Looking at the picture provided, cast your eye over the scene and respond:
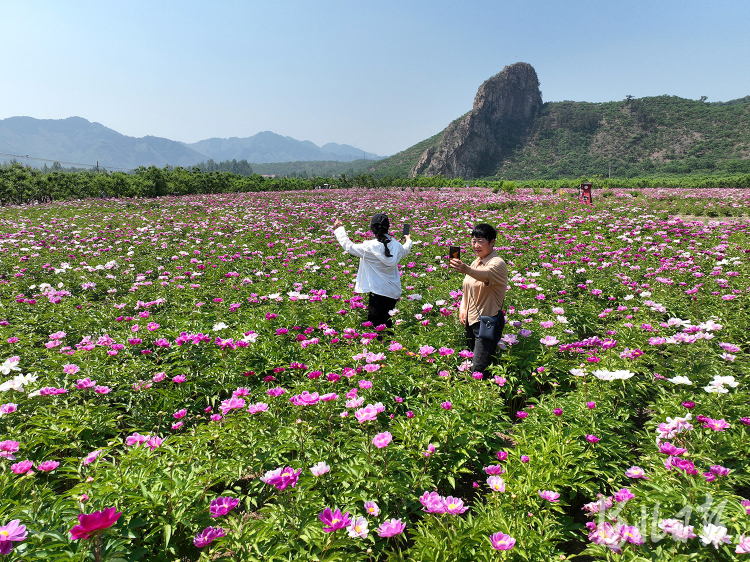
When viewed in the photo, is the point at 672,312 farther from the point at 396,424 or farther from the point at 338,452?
the point at 338,452

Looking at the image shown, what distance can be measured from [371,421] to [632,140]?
98.0 metres

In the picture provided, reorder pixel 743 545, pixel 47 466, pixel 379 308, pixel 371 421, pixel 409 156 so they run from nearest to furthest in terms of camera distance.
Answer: pixel 743 545 → pixel 47 466 → pixel 371 421 → pixel 379 308 → pixel 409 156

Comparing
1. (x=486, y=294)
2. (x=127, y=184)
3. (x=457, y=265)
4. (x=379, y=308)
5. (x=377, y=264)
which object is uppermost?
(x=127, y=184)

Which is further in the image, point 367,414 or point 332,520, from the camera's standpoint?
point 367,414

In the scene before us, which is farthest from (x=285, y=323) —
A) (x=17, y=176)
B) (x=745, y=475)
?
(x=17, y=176)

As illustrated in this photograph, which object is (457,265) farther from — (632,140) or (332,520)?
(632,140)

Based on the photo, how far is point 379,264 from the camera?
4281 mm

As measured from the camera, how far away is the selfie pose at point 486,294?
10.7ft

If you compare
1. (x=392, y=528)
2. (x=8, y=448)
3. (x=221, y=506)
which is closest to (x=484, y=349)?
(x=392, y=528)

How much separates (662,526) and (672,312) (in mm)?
4189

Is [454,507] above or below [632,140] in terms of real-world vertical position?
below

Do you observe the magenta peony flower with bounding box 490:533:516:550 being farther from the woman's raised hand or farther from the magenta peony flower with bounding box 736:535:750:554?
the woman's raised hand

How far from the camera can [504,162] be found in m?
95.9

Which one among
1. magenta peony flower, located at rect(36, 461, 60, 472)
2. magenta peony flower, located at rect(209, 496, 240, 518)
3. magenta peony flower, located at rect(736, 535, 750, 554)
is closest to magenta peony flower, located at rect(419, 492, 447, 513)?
magenta peony flower, located at rect(209, 496, 240, 518)
